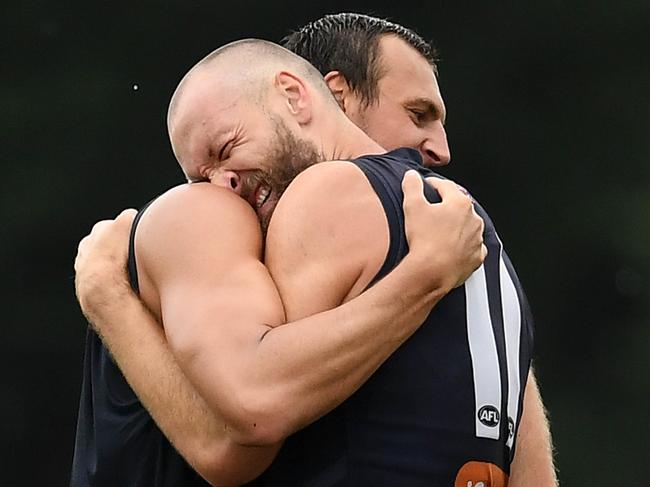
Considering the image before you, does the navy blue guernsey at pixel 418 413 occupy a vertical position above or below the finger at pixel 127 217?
below

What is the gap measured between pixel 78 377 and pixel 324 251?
18.7 ft

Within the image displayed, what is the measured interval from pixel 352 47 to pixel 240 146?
29.4 inches

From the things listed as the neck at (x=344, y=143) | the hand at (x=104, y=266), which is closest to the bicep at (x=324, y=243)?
the neck at (x=344, y=143)

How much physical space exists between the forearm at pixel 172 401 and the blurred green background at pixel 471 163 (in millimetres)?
5186

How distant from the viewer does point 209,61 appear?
301 cm

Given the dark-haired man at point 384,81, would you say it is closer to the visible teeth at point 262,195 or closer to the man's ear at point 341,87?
the man's ear at point 341,87

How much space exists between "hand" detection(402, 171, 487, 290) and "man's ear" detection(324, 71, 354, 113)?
752mm

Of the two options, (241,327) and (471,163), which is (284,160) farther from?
(471,163)

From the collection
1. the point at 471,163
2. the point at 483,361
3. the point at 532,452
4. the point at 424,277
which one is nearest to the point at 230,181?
the point at 424,277

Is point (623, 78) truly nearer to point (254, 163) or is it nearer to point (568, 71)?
point (568, 71)

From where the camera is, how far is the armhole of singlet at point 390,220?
265cm

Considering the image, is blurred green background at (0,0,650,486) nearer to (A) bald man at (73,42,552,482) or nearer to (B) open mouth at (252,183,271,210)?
(A) bald man at (73,42,552,482)

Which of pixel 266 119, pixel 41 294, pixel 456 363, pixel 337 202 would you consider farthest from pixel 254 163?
pixel 41 294

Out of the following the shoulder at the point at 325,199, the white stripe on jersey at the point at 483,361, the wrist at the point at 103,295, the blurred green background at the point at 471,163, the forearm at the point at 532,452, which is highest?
the shoulder at the point at 325,199
